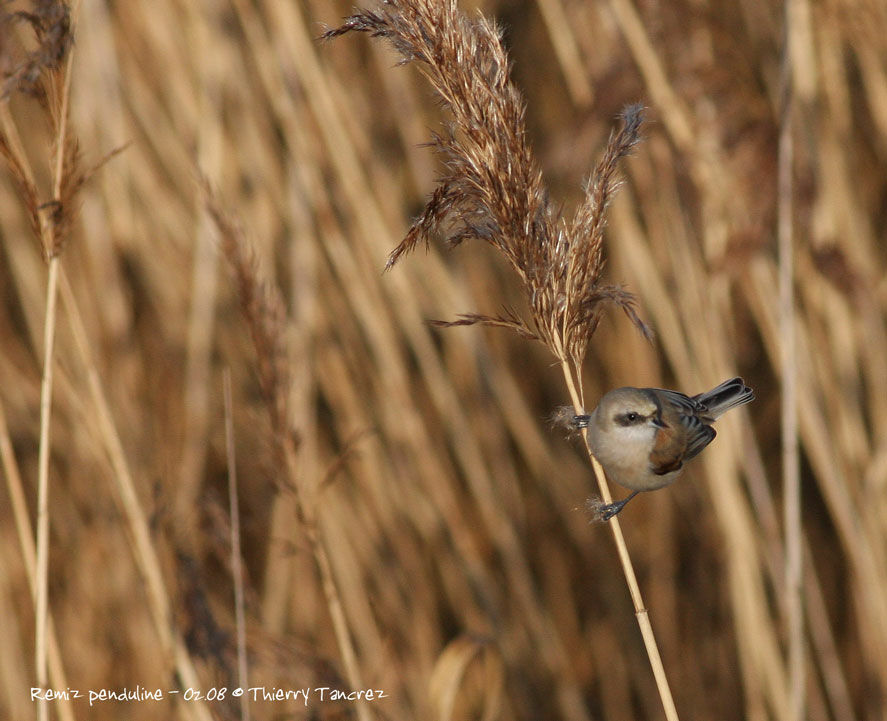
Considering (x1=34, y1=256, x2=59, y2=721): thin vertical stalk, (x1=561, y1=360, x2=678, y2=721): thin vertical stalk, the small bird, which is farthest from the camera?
(x1=34, y1=256, x2=59, y2=721): thin vertical stalk

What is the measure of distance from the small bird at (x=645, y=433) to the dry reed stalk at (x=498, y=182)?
0.04 metres

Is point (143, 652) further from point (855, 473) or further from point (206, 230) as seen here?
point (855, 473)

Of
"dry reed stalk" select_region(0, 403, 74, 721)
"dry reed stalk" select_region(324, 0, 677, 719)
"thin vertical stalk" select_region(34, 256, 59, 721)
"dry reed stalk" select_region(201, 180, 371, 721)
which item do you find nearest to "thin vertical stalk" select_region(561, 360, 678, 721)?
"dry reed stalk" select_region(324, 0, 677, 719)

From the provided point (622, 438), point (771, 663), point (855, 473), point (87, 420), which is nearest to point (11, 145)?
point (87, 420)

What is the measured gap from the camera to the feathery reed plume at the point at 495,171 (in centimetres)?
101

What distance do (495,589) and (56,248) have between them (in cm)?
152

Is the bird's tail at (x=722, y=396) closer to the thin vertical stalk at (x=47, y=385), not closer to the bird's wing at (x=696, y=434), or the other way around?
the bird's wing at (x=696, y=434)

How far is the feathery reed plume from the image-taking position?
1.01m

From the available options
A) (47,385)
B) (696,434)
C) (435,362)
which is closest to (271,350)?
(47,385)

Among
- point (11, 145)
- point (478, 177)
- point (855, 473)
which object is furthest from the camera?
point (855, 473)

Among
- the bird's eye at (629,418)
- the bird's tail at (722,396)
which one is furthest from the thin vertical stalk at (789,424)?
the bird's eye at (629,418)

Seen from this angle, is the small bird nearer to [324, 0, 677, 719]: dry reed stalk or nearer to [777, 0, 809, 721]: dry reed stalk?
[324, 0, 677, 719]: dry reed stalk

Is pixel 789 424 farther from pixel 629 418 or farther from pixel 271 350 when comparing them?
pixel 271 350

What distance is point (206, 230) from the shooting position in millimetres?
2244
